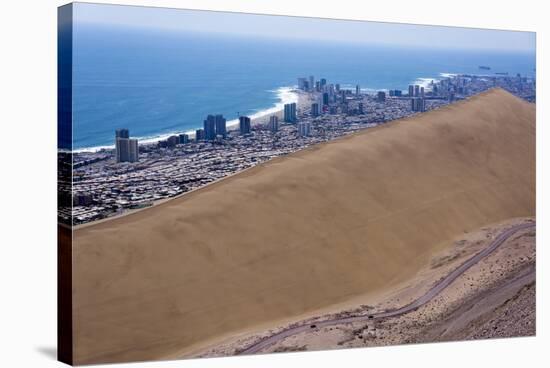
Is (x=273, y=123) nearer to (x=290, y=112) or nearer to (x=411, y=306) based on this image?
(x=290, y=112)

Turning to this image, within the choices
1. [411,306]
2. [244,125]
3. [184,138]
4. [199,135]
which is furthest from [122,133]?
[411,306]

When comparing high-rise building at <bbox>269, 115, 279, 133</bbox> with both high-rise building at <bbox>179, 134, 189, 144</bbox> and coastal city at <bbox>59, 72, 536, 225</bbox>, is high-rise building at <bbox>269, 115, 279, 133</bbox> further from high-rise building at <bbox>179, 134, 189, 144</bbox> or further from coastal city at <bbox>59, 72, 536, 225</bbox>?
high-rise building at <bbox>179, 134, 189, 144</bbox>

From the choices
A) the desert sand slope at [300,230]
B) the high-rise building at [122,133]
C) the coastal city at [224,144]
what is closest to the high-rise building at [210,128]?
the coastal city at [224,144]

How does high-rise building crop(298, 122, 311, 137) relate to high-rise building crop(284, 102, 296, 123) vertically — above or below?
below

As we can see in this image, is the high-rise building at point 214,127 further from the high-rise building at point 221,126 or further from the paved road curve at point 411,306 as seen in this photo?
the paved road curve at point 411,306

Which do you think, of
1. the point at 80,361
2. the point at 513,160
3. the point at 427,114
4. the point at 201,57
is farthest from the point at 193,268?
the point at 513,160

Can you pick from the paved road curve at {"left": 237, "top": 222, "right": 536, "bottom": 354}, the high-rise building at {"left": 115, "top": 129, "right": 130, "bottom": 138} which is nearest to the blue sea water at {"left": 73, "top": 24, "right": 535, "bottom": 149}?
the high-rise building at {"left": 115, "top": 129, "right": 130, "bottom": 138}
